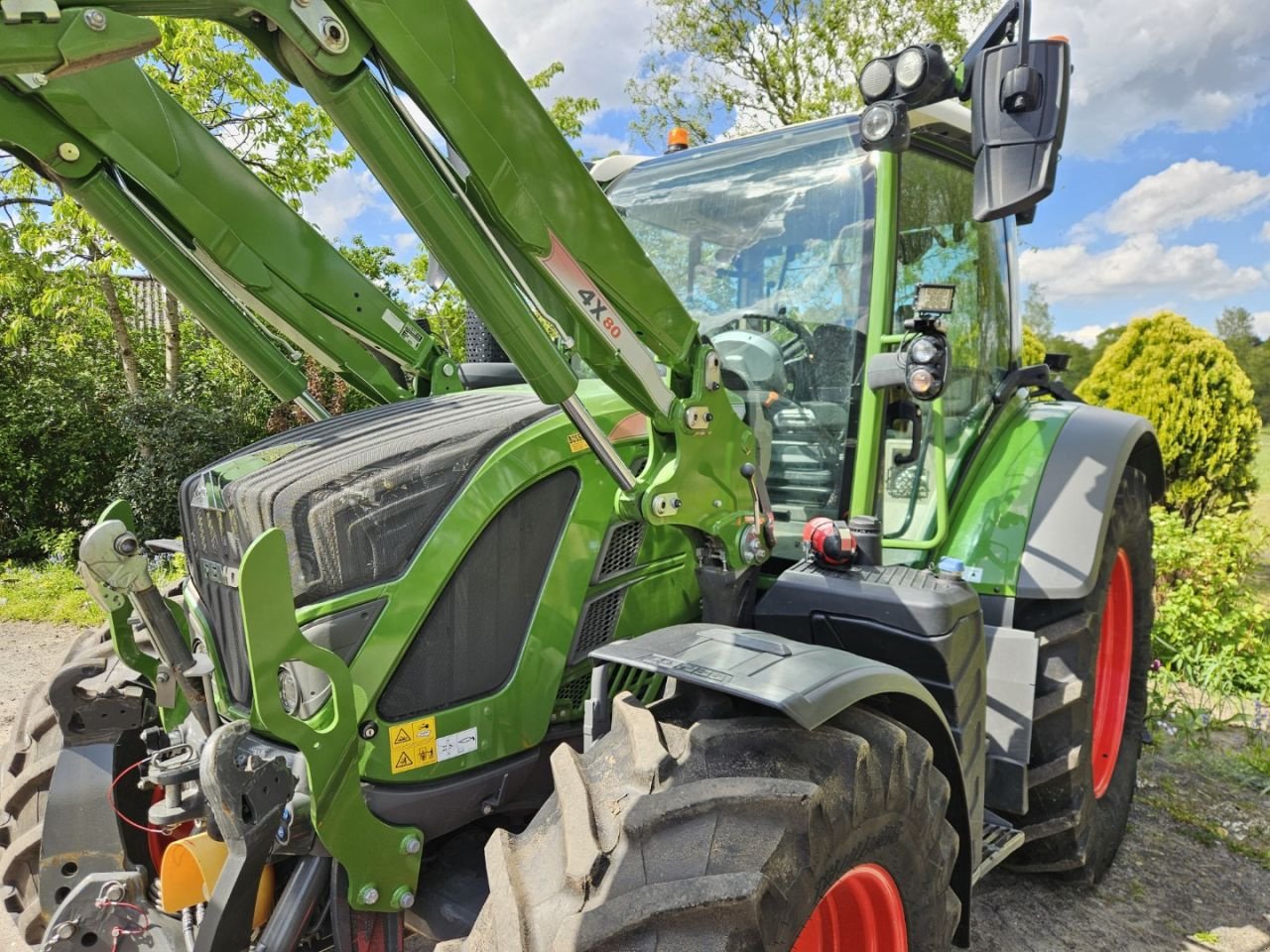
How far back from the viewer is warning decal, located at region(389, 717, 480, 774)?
1.89 meters

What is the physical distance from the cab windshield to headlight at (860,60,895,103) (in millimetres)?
195

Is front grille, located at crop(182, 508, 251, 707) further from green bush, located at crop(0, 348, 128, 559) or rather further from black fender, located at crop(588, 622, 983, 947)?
green bush, located at crop(0, 348, 128, 559)

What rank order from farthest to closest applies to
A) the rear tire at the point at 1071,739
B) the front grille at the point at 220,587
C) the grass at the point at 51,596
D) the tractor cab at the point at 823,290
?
1. the grass at the point at 51,596
2. the rear tire at the point at 1071,739
3. the tractor cab at the point at 823,290
4. the front grille at the point at 220,587

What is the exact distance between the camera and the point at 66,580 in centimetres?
792

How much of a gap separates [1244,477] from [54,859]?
962 centimetres

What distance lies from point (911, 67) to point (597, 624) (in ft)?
5.77

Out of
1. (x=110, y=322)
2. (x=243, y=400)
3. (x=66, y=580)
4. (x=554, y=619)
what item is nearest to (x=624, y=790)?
(x=554, y=619)

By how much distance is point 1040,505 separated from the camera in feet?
9.81

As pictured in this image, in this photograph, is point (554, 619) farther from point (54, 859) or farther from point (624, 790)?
point (54, 859)

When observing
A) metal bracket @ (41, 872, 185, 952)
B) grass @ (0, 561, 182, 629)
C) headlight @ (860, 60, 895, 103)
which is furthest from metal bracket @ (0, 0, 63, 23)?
grass @ (0, 561, 182, 629)

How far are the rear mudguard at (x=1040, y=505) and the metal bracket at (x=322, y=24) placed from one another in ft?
7.43

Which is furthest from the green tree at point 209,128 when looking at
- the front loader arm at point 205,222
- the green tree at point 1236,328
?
the green tree at point 1236,328

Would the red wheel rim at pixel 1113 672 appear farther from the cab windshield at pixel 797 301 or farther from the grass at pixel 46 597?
the grass at pixel 46 597

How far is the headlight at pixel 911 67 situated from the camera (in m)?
2.46
